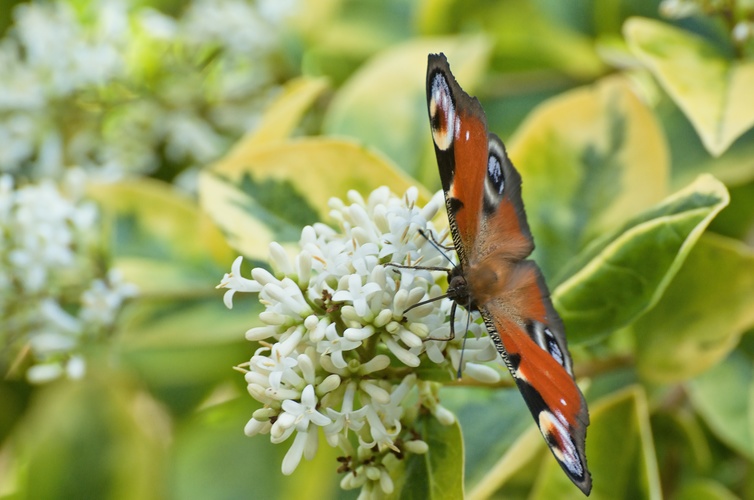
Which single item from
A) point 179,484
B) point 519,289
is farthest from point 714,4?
point 179,484

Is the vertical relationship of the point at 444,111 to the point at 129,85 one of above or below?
above

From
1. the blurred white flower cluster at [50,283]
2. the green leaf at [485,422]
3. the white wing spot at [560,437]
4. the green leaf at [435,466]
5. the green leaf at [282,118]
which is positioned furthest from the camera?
the green leaf at [282,118]

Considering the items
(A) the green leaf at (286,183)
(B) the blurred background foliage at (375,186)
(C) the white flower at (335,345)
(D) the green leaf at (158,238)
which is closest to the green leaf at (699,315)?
(B) the blurred background foliage at (375,186)

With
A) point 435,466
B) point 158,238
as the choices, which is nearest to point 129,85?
point 158,238

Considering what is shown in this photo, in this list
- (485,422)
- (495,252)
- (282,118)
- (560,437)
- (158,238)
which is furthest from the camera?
(158,238)

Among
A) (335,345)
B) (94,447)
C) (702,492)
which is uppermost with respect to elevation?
(335,345)

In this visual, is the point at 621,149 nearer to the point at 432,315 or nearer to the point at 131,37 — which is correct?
the point at 432,315

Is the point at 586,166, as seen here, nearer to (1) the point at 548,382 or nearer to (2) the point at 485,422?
(2) the point at 485,422

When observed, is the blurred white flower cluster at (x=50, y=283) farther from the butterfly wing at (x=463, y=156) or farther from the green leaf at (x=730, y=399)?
the green leaf at (x=730, y=399)
